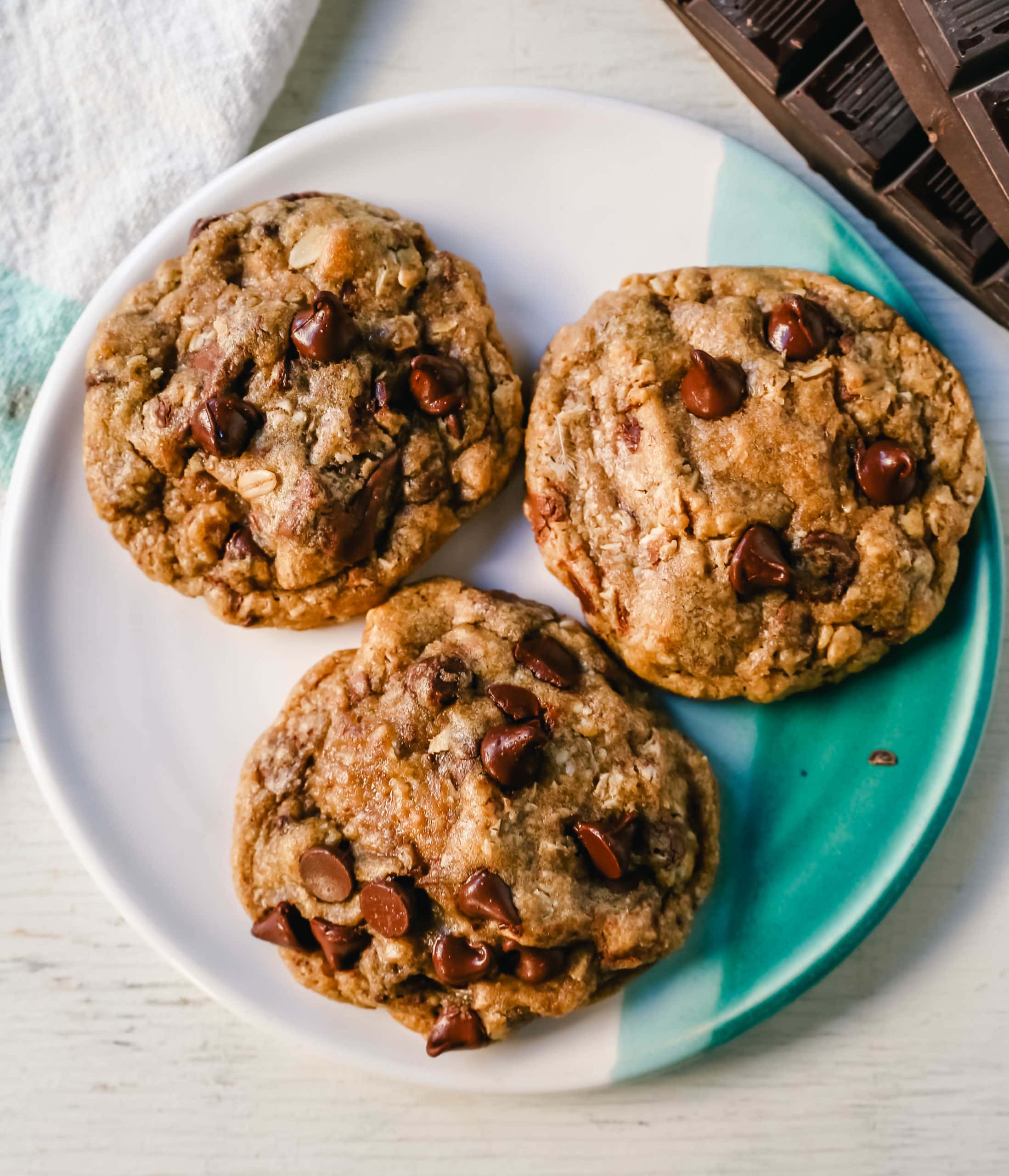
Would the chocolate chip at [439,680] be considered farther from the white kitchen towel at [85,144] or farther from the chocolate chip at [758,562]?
the white kitchen towel at [85,144]

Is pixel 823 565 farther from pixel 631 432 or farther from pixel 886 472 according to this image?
pixel 631 432

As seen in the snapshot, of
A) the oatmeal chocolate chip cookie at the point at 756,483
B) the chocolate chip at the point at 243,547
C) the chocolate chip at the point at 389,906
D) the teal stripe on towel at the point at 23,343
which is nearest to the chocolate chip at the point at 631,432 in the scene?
the oatmeal chocolate chip cookie at the point at 756,483

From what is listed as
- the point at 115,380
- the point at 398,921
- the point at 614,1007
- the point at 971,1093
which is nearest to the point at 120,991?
the point at 398,921

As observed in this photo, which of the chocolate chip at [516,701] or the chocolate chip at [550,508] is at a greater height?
the chocolate chip at [550,508]

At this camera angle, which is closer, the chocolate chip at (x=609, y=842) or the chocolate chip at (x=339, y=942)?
the chocolate chip at (x=609, y=842)

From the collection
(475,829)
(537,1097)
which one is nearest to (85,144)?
(475,829)

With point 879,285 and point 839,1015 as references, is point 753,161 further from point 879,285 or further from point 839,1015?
point 839,1015
